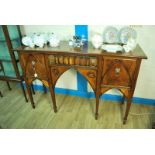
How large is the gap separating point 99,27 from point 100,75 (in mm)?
678

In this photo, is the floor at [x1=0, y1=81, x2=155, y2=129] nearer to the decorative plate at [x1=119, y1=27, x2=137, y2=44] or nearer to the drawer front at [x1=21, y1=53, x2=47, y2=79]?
the drawer front at [x1=21, y1=53, x2=47, y2=79]

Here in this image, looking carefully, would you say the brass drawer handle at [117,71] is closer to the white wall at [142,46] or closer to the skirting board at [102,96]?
the white wall at [142,46]

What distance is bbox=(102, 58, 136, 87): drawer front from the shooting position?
1500mm

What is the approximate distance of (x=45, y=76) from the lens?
186cm

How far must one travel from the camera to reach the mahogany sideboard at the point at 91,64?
4.92ft

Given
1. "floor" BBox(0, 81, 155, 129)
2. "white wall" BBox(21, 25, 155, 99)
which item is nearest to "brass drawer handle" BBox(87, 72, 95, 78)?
"white wall" BBox(21, 25, 155, 99)

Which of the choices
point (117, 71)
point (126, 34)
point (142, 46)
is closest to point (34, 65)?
point (117, 71)

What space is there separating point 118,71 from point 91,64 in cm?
30

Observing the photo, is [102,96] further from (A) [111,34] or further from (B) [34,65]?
(B) [34,65]

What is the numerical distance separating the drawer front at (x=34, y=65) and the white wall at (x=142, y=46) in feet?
1.81
